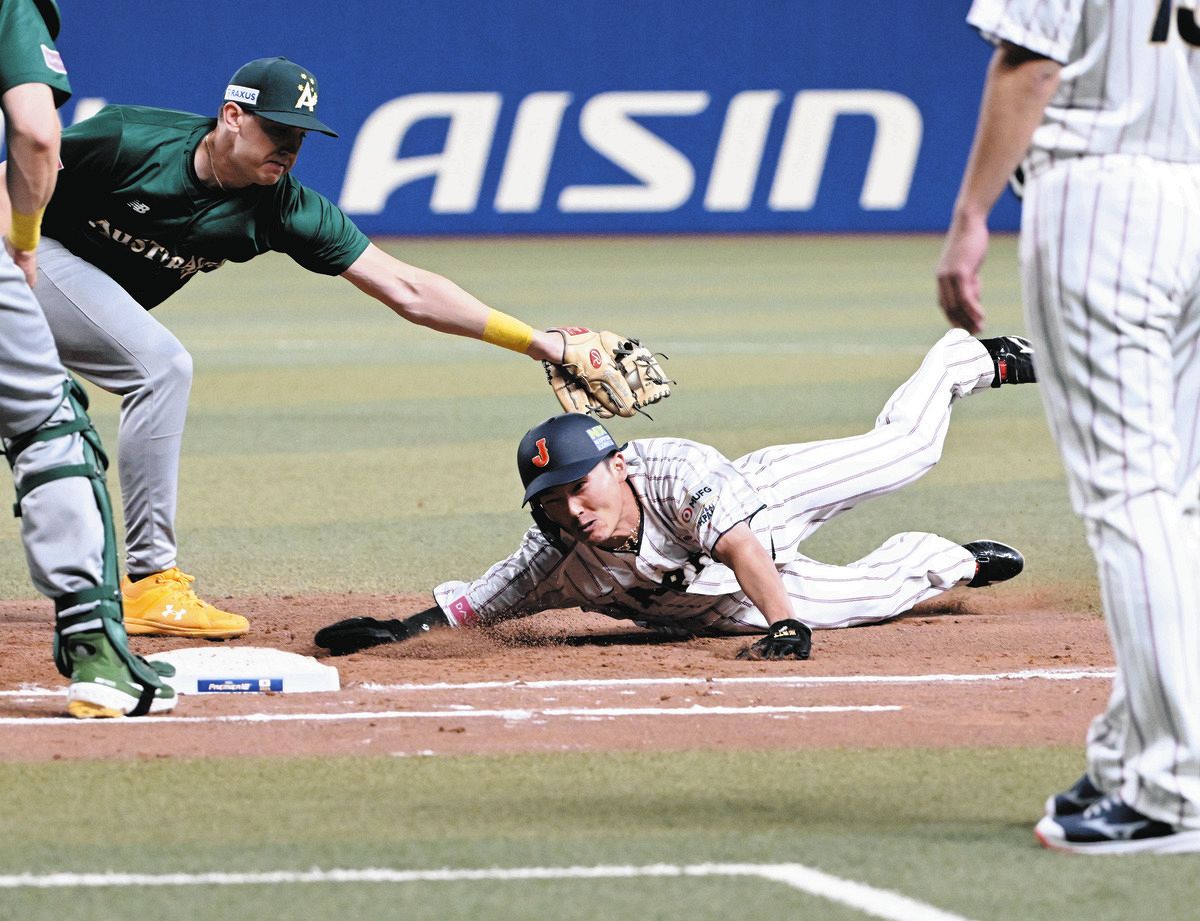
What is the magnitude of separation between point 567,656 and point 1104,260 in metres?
3.06

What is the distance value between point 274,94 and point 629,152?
75.1ft

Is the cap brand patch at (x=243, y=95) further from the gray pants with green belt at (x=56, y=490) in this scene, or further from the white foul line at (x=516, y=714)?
the white foul line at (x=516, y=714)

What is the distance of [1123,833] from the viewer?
12.8ft

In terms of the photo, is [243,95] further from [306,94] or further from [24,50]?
[24,50]

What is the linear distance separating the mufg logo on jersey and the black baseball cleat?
72.0ft

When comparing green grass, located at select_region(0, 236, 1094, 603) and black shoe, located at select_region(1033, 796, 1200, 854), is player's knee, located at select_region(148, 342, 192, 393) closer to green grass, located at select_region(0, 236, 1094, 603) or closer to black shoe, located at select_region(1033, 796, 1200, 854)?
green grass, located at select_region(0, 236, 1094, 603)

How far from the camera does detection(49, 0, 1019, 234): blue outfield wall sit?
28.9 metres

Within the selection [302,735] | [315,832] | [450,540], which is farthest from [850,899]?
[450,540]

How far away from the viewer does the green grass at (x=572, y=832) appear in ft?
12.2

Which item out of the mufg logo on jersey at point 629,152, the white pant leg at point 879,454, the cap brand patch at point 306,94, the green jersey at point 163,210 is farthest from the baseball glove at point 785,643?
the mufg logo on jersey at point 629,152

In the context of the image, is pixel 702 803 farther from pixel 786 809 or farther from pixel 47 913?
pixel 47 913

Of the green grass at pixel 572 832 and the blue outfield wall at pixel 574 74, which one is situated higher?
the green grass at pixel 572 832

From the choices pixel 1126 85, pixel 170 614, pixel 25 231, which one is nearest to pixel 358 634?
pixel 170 614

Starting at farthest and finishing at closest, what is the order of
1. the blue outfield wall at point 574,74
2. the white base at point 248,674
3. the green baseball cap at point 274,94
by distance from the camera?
the blue outfield wall at point 574,74, the green baseball cap at point 274,94, the white base at point 248,674
